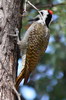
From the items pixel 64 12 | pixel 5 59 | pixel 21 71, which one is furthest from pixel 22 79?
pixel 64 12

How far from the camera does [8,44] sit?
3.81 meters

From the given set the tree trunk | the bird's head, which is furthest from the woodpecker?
the tree trunk

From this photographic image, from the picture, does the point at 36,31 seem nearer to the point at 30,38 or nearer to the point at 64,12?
the point at 30,38

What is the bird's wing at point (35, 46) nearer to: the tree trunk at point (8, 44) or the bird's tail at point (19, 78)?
the bird's tail at point (19, 78)

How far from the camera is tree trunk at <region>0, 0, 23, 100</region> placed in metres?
3.54

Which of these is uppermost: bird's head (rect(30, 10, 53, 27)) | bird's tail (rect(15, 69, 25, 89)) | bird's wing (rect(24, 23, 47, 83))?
bird's head (rect(30, 10, 53, 27))

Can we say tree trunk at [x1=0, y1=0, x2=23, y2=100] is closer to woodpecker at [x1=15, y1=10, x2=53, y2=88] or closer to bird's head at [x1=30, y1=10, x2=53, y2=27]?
woodpecker at [x1=15, y1=10, x2=53, y2=88]

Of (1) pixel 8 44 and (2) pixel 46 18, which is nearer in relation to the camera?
(1) pixel 8 44

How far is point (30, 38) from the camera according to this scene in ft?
14.6

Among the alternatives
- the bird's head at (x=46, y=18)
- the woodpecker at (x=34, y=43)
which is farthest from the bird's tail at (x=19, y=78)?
the bird's head at (x=46, y=18)

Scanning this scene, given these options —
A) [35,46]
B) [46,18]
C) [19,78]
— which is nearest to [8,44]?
[19,78]

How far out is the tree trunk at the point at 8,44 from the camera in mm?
3542

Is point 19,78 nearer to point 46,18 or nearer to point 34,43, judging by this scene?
point 34,43

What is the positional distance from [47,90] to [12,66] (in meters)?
3.70
